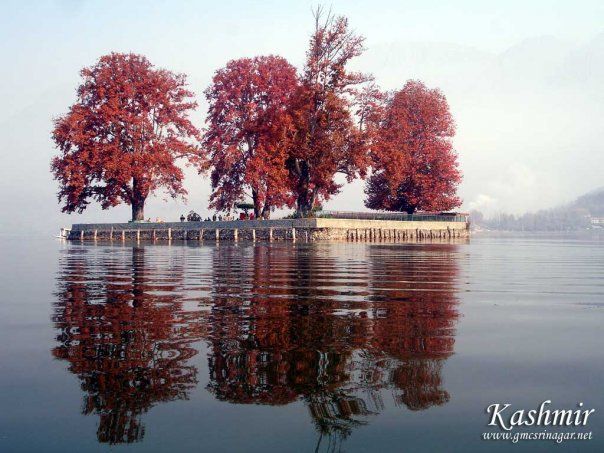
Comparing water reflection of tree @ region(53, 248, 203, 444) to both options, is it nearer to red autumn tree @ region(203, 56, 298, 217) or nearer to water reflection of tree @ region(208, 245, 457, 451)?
water reflection of tree @ region(208, 245, 457, 451)

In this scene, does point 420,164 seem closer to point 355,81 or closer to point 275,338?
point 355,81

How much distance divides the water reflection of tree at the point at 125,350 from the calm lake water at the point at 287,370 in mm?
20

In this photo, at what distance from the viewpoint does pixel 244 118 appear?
6150 cm

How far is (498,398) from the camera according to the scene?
479cm

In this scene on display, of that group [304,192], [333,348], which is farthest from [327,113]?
[333,348]

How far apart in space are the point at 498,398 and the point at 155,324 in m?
4.62

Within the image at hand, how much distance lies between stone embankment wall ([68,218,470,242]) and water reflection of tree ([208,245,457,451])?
42215mm

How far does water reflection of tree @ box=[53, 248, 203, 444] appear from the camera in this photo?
4535 millimetres

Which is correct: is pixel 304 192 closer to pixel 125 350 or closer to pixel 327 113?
pixel 327 113

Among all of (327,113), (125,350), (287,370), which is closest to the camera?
(287,370)

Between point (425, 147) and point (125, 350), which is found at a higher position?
point (425, 147)

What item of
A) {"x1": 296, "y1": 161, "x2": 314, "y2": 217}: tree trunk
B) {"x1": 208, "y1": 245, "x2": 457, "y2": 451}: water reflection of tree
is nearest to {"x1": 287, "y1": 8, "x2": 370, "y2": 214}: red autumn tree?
{"x1": 296, "y1": 161, "x2": 314, "y2": 217}: tree trunk

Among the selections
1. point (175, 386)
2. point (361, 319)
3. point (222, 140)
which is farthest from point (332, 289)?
point (222, 140)

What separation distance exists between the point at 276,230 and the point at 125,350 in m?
49.6
